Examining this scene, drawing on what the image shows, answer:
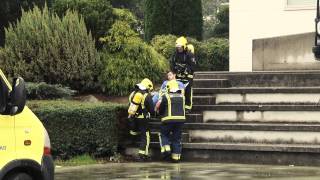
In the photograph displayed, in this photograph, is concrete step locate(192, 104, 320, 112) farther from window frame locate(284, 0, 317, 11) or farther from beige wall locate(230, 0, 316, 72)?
window frame locate(284, 0, 317, 11)

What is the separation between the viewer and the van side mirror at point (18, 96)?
7688 mm

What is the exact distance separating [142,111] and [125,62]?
3708 mm

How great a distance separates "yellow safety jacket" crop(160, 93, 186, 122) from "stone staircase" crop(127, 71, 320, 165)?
2.16 ft

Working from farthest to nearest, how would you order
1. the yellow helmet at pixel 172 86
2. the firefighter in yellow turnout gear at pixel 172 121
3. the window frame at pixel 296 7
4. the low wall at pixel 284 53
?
1. the window frame at pixel 296 7
2. the low wall at pixel 284 53
3. the yellow helmet at pixel 172 86
4. the firefighter in yellow turnout gear at pixel 172 121

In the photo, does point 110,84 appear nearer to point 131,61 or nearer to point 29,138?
point 131,61

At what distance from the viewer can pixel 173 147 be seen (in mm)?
14141

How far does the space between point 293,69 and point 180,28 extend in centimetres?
1142

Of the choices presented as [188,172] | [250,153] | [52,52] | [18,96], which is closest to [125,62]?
[52,52]

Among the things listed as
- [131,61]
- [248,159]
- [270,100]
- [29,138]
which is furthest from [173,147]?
[29,138]

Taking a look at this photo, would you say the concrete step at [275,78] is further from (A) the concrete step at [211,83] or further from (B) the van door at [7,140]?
(B) the van door at [7,140]

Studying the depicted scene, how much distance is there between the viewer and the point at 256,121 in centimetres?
1470

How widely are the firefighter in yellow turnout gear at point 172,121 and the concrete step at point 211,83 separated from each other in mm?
1890

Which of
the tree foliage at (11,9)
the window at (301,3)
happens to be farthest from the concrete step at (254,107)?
→ the tree foliage at (11,9)

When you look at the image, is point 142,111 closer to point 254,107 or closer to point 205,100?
point 205,100
